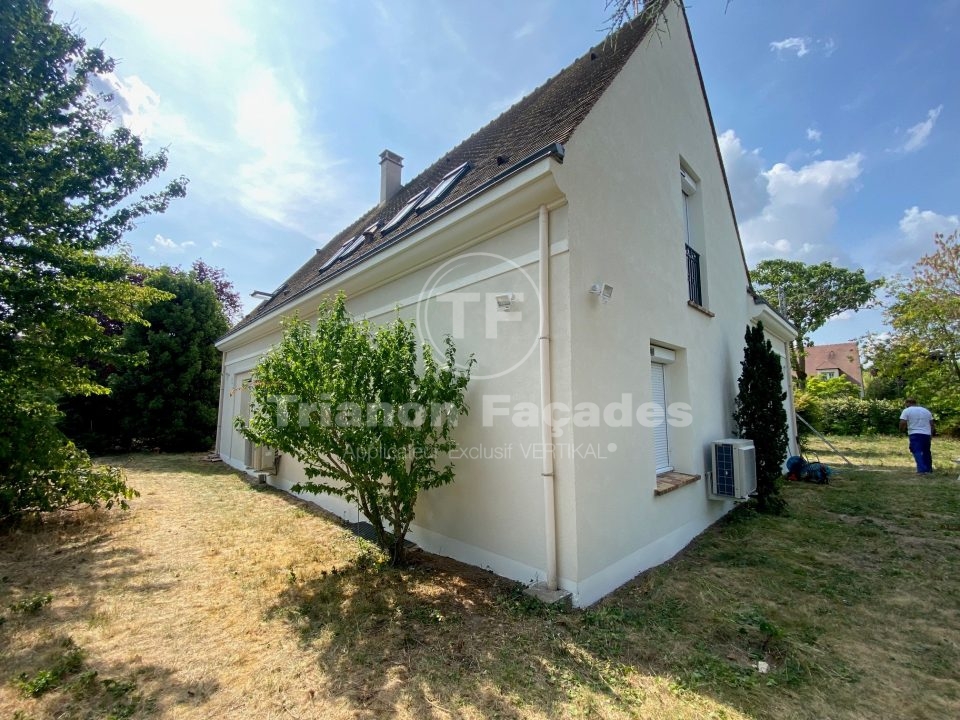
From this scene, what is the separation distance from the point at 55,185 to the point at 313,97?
13.2ft

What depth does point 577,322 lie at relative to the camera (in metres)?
4.08

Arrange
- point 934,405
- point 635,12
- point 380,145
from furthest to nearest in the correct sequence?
1. point 934,405
2. point 380,145
3. point 635,12

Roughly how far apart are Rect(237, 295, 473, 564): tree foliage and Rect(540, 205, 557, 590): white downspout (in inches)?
41.8

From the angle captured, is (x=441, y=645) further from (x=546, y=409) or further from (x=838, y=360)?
(x=838, y=360)

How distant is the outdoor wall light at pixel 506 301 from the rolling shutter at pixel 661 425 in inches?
104

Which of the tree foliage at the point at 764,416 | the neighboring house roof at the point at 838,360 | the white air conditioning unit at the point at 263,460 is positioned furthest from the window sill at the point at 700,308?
the neighboring house roof at the point at 838,360

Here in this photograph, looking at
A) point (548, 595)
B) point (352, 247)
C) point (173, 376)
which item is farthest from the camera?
point (173, 376)

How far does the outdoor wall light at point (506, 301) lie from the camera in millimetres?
4512

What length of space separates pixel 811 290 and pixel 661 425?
1215 inches

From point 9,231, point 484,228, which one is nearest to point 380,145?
point 9,231

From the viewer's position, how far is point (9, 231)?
18.8 ft

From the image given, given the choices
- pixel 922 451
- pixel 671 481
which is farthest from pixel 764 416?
pixel 922 451

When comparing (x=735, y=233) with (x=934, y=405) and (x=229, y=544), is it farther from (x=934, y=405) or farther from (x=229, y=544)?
(x=934, y=405)

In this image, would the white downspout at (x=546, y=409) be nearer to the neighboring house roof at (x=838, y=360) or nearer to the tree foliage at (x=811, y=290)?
the tree foliage at (x=811, y=290)
